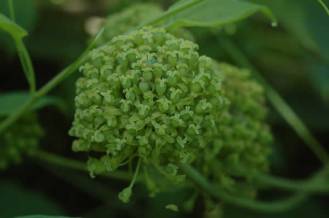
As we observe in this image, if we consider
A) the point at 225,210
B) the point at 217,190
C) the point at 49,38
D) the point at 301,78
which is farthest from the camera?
the point at 301,78

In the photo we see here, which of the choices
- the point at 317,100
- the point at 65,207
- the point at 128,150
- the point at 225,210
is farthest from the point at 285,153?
the point at 128,150

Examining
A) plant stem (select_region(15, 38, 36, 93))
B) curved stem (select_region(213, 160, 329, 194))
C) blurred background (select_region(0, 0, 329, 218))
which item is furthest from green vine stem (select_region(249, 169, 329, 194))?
plant stem (select_region(15, 38, 36, 93))

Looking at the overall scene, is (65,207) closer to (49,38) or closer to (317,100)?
(49,38)

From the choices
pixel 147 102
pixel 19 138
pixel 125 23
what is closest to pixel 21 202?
pixel 19 138

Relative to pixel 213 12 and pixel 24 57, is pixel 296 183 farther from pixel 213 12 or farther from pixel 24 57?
pixel 24 57

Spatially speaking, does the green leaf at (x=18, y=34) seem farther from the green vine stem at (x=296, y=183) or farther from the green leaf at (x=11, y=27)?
the green vine stem at (x=296, y=183)
